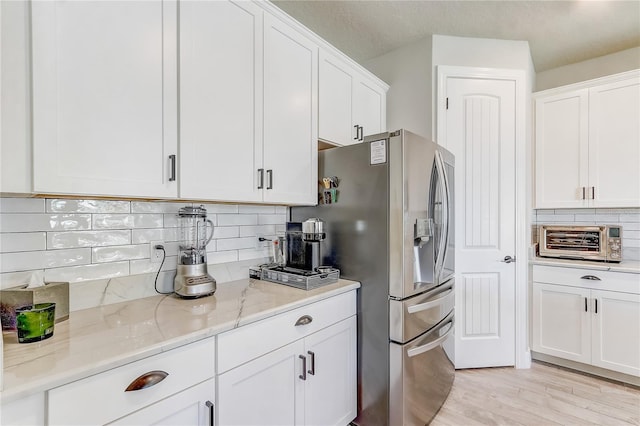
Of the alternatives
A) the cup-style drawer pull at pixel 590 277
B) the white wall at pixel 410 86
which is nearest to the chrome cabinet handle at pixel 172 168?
the white wall at pixel 410 86

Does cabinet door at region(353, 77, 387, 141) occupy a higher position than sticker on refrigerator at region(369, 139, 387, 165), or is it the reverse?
cabinet door at region(353, 77, 387, 141)

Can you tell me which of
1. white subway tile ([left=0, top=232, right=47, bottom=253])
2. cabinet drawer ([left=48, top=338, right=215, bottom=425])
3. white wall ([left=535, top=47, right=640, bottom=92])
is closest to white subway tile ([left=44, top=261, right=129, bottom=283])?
white subway tile ([left=0, top=232, right=47, bottom=253])

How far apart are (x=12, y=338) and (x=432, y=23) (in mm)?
3089

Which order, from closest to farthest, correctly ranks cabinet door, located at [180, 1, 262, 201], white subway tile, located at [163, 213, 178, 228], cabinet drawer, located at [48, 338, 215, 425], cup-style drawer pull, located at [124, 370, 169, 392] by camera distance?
1. cabinet drawer, located at [48, 338, 215, 425]
2. cup-style drawer pull, located at [124, 370, 169, 392]
3. cabinet door, located at [180, 1, 262, 201]
4. white subway tile, located at [163, 213, 178, 228]

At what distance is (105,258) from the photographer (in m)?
1.41

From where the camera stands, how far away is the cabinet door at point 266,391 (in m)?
1.16

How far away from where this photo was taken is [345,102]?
228cm

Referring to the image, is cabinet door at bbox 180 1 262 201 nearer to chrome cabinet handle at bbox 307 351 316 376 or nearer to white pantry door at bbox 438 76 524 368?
chrome cabinet handle at bbox 307 351 316 376

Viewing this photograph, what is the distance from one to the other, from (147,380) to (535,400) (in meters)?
2.52

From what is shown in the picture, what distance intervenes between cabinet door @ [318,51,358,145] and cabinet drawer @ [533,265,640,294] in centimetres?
203

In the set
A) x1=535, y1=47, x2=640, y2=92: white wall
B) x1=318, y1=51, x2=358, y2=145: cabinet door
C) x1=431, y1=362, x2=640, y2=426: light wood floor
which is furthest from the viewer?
x1=535, y1=47, x2=640, y2=92: white wall

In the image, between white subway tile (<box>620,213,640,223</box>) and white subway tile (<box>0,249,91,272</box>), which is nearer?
white subway tile (<box>0,249,91,272</box>)

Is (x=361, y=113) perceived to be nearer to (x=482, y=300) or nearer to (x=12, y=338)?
(x=482, y=300)

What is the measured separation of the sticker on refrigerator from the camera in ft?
5.75
